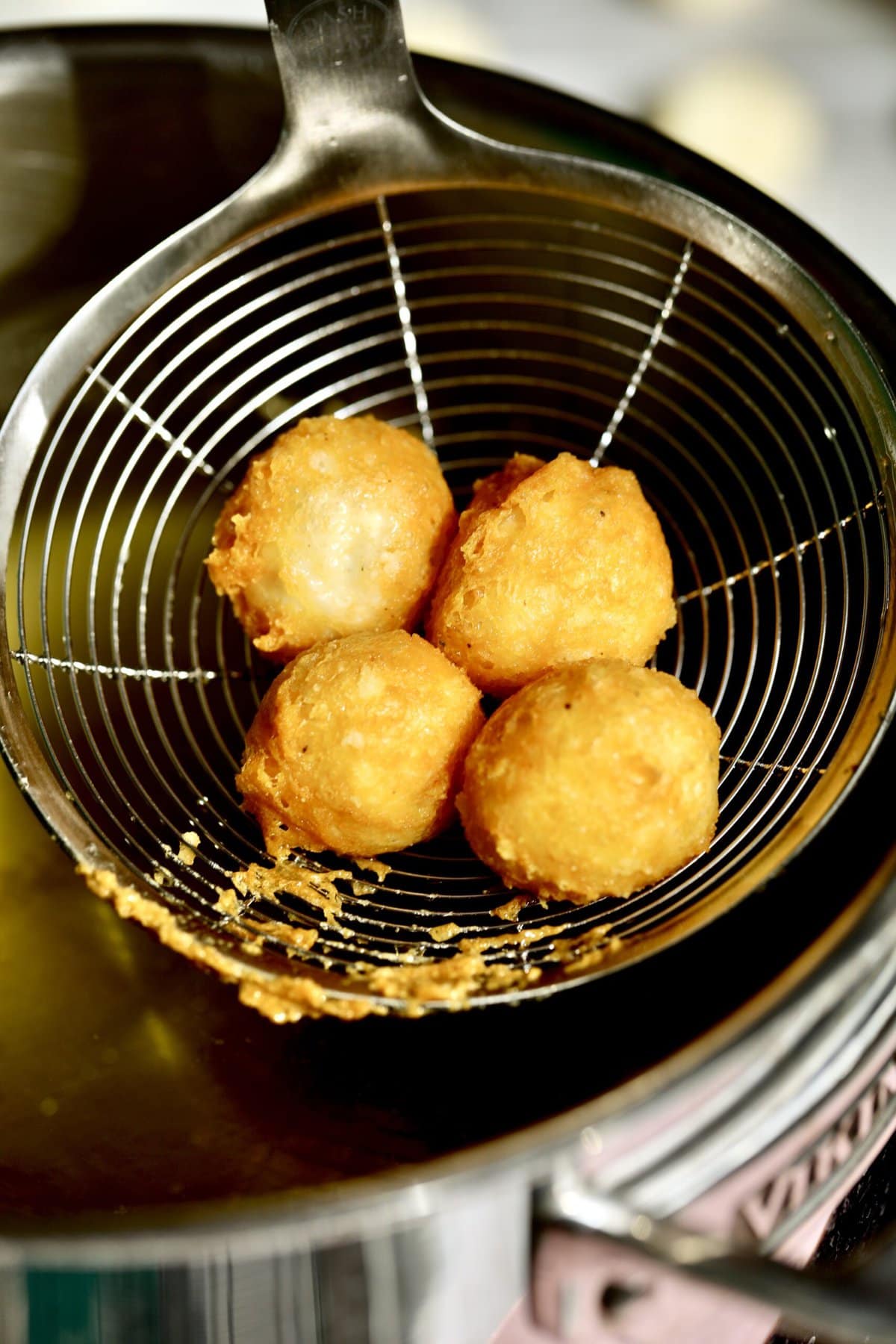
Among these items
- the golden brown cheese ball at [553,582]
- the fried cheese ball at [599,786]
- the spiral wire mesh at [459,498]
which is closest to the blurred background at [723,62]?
the spiral wire mesh at [459,498]

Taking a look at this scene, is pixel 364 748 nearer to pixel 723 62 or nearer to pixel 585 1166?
pixel 585 1166

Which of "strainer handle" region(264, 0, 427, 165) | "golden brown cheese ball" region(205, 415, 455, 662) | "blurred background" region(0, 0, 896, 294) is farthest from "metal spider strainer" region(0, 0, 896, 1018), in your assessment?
"blurred background" region(0, 0, 896, 294)

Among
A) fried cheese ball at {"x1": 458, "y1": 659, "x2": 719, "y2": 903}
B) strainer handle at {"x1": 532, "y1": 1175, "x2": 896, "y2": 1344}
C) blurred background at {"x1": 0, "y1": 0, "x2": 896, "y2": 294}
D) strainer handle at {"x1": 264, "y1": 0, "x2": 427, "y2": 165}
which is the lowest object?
strainer handle at {"x1": 532, "y1": 1175, "x2": 896, "y2": 1344}

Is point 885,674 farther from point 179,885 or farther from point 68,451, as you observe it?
point 68,451

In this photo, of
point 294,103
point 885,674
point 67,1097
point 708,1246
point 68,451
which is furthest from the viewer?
point 68,451

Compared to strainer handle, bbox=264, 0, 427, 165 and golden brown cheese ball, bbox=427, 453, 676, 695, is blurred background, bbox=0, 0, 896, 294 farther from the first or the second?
golden brown cheese ball, bbox=427, 453, 676, 695

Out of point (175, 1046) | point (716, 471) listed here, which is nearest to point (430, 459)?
point (716, 471)

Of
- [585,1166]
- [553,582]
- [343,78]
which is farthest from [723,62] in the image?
[585,1166]

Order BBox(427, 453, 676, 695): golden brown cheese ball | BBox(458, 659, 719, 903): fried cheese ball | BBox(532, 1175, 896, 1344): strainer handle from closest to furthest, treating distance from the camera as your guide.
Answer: BBox(532, 1175, 896, 1344): strainer handle
BBox(458, 659, 719, 903): fried cheese ball
BBox(427, 453, 676, 695): golden brown cheese ball
